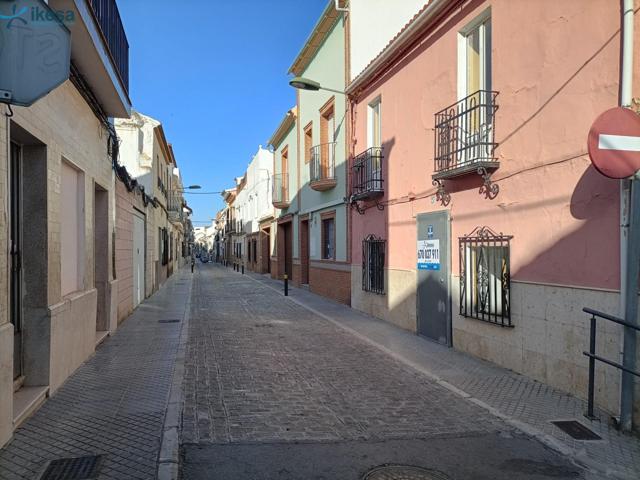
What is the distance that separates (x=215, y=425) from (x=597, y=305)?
401 cm

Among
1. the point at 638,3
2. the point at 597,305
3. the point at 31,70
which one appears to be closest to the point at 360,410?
the point at 597,305

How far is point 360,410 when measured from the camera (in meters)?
5.12

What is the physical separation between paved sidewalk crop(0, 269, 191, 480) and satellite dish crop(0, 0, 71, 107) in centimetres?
262

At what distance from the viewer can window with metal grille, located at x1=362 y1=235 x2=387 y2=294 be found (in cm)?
1111

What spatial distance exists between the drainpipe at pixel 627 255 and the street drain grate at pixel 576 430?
0.31 meters

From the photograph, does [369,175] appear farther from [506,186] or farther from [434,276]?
[506,186]

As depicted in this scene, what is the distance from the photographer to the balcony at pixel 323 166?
48.6 ft

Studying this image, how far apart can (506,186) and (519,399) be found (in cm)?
279

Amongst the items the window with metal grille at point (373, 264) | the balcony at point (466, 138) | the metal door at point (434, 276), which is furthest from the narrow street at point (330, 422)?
the window with metal grille at point (373, 264)

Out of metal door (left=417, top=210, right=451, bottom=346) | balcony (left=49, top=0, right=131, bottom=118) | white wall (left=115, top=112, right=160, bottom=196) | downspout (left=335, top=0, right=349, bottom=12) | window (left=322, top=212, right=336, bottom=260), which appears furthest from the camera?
white wall (left=115, top=112, right=160, bottom=196)

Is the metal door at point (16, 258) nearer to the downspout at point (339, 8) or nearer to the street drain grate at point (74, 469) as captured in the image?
the street drain grate at point (74, 469)

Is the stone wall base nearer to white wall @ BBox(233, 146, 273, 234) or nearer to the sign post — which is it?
the sign post

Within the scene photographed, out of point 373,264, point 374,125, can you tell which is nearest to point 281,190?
point 374,125

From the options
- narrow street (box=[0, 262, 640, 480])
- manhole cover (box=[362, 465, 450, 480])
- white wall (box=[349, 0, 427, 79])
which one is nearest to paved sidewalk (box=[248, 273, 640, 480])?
narrow street (box=[0, 262, 640, 480])
